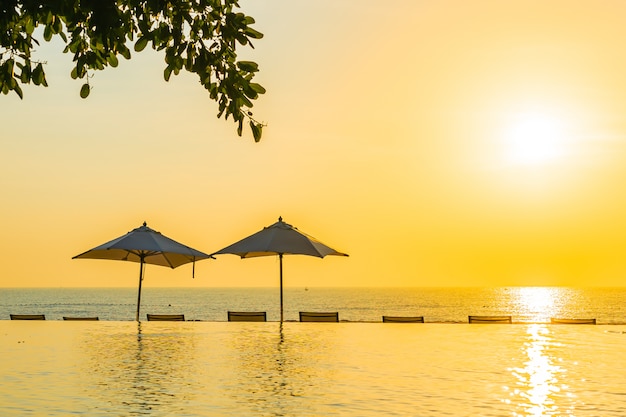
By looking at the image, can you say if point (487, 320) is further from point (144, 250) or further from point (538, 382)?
point (538, 382)

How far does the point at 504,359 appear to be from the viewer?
14539mm

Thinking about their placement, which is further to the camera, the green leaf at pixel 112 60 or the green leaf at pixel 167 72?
the green leaf at pixel 112 60

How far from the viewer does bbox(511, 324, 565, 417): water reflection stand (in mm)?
9682

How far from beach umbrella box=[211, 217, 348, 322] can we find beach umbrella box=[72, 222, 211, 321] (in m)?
1.03

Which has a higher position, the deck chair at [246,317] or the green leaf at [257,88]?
the green leaf at [257,88]

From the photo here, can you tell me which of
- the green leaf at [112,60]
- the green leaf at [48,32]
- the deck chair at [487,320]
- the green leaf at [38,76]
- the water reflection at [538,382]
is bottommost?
the water reflection at [538,382]

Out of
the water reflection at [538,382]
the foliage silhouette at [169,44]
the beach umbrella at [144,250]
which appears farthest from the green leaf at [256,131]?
the beach umbrella at [144,250]

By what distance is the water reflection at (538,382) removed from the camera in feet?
31.8

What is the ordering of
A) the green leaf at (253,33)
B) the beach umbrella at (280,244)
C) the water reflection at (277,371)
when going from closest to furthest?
the green leaf at (253,33) < the water reflection at (277,371) < the beach umbrella at (280,244)

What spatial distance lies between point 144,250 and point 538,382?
43.1 feet

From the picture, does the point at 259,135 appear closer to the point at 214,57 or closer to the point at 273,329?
the point at 214,57

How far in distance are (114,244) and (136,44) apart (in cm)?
1651

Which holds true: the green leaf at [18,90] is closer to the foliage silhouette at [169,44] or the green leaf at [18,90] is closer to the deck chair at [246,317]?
the foliage silhouette at [169,44]

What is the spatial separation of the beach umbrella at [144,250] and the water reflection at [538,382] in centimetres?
974
